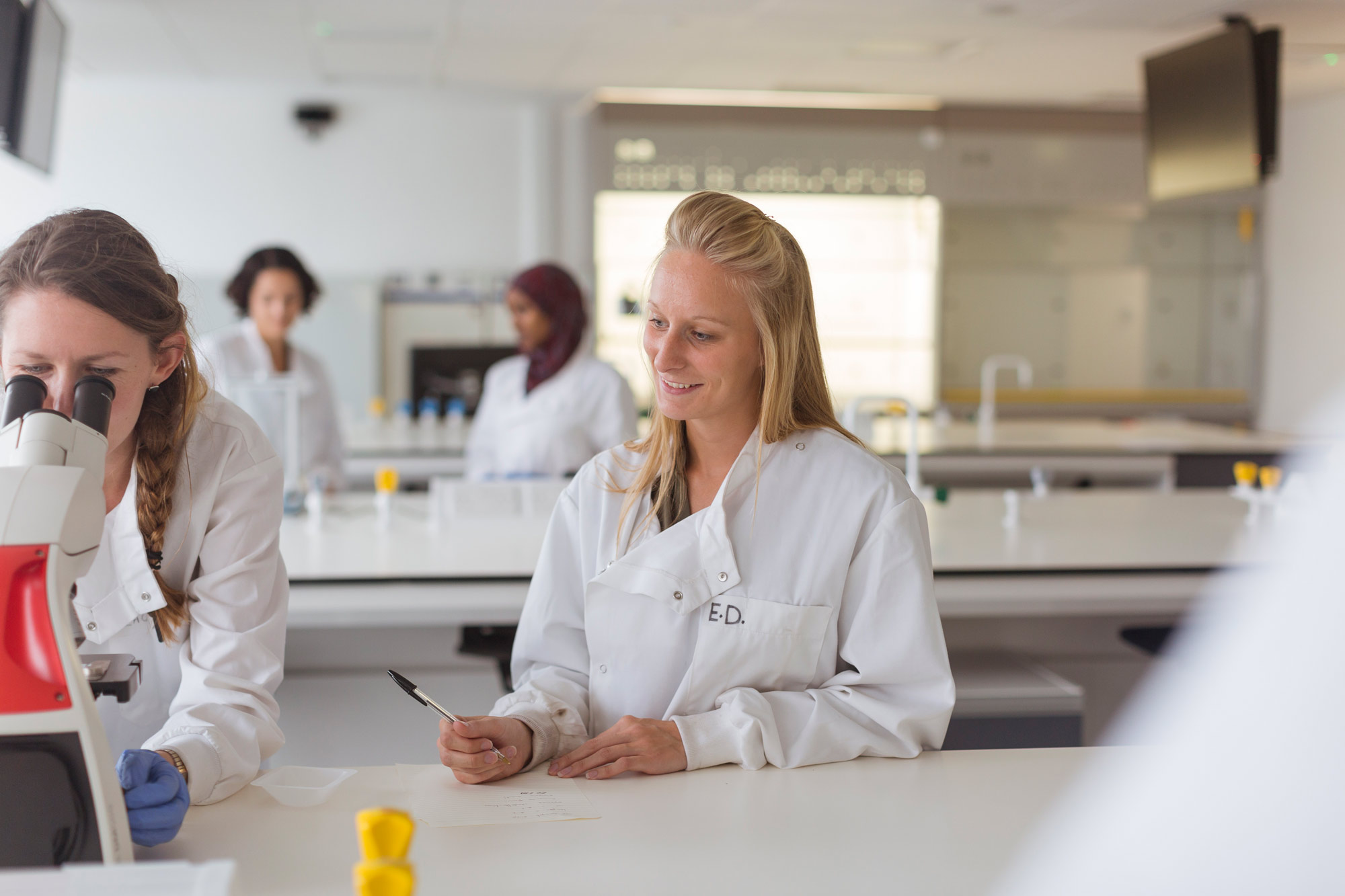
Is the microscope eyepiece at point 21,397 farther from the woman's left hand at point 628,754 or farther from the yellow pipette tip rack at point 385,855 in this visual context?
the woman's left hand at point 628,754

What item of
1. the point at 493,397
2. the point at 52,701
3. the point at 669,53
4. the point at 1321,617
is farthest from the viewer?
the point at 669,53

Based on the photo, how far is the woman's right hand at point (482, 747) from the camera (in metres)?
1.24

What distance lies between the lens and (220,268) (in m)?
6.32

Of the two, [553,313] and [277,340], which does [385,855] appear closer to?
[553,313]

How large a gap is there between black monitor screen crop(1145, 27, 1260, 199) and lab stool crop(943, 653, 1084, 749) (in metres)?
2.83

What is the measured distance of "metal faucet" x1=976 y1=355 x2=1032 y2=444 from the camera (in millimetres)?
5867

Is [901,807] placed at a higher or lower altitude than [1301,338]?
lower

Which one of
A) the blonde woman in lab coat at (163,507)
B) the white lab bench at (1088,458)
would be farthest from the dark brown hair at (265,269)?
the blonde woman in lab coat at (163,507)

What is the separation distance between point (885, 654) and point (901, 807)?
19 cm

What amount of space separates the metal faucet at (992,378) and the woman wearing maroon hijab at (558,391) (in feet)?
8.93

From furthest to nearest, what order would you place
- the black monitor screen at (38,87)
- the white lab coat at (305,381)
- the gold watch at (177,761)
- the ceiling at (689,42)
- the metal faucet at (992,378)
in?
the metal faucet at (992,378) → the ceiling at (689,42) → the white lab coat at (305,381) → the black monitor screen at (38,87) → the gold watch at (177,761)

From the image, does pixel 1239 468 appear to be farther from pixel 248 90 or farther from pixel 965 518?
pixel 248 90

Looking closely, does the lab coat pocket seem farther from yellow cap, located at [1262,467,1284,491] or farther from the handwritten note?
yellow cap, located at [1262,467,1284,491]

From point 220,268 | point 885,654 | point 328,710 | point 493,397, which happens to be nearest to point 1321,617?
point 885,654
